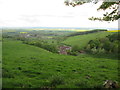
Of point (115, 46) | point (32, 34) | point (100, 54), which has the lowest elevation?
point (100, 54)

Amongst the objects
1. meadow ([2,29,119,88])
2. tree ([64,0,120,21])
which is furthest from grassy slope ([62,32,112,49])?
tree ([64,0,120,21])

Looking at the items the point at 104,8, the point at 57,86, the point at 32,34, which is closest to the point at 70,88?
the point at 57,86

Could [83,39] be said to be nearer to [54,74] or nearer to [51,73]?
[51,73]

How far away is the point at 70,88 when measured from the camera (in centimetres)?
640

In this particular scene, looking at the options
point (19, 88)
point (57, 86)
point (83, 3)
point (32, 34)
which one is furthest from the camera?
point (32, 34)

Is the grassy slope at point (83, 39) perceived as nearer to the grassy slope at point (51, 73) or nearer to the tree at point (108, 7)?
the grassy slope at point (51, 73)

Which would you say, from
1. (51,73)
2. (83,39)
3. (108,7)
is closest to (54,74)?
(51,73)

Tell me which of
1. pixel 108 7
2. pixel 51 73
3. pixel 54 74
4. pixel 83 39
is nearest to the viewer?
pixel 108 7

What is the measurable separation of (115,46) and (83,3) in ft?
127

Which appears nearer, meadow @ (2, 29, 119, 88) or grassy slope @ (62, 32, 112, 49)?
meadow @ (2, 29, 119, 88)

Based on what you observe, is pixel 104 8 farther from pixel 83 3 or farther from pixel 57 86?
pixel 57 86

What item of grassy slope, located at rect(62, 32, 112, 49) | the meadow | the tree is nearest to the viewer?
the meadow

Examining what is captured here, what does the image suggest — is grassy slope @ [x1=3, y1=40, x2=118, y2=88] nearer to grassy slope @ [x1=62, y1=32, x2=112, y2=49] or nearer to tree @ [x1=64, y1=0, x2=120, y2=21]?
tree @ [x1=64, y1=0, x2=120, y2=21]

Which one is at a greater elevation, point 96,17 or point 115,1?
point 115,1
